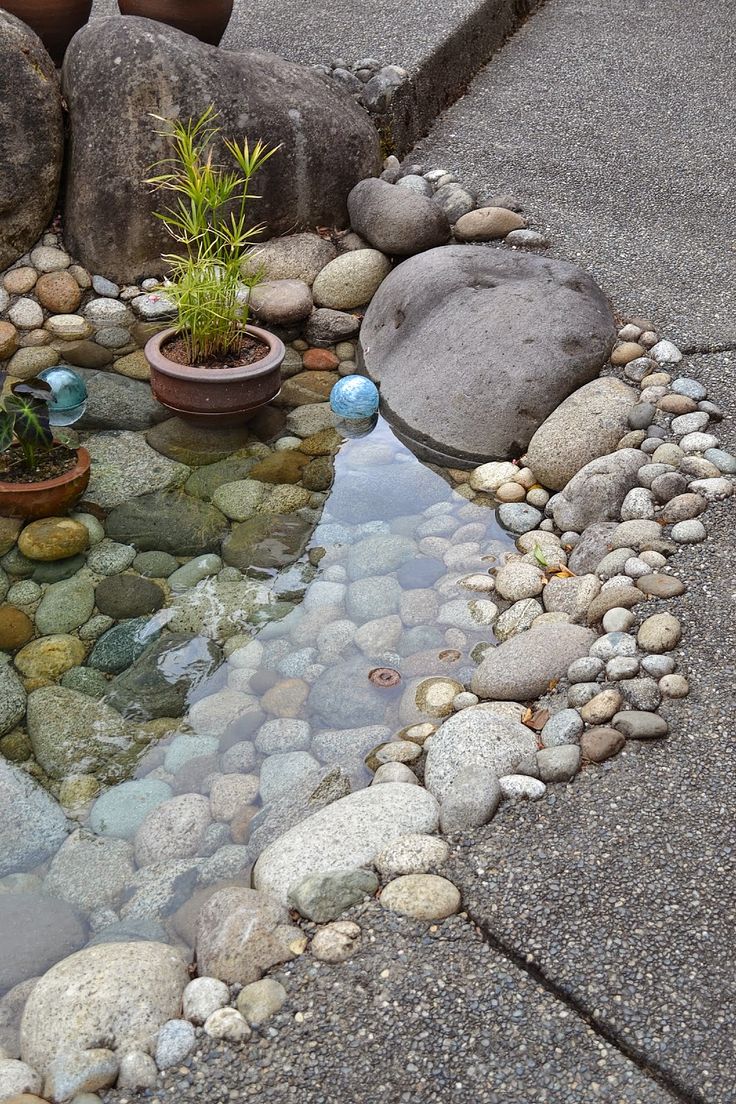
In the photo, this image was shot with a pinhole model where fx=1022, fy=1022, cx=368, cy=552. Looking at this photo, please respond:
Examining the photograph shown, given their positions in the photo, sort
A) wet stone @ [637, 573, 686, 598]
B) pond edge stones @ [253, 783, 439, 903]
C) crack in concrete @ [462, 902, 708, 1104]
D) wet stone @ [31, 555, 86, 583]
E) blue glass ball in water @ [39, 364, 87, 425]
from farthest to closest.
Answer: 1. blue glass ball in water @ [39, 364, 87, 425]
2. wet stone @ [31, 555, 86, 583]
3. wet stone @ [637, 573, 686, 598]
4. pond edge stones @ [253, 783, 439, 903]
5. crack in concrete @ [462, 902, 708, 1104]

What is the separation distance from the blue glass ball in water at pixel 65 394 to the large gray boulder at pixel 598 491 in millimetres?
2010

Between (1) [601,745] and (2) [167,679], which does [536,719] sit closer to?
(1) [601,745]

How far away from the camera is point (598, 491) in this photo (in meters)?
3.77

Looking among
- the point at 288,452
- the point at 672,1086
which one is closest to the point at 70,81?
the point at 288,452

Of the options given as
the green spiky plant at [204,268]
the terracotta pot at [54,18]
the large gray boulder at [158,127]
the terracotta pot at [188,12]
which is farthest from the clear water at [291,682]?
the terracotta pot at [54,18]

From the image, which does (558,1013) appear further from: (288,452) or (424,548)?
(288,452)

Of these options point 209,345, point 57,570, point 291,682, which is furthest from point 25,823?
point 209,345

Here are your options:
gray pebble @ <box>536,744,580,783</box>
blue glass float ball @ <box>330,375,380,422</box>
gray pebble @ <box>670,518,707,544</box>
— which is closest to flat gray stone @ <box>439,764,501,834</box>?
gray pebble @ <box>536,744,580,783</box>

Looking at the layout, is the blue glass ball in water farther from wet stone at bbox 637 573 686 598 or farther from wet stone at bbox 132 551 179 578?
wet stone at bbox 637 573 686 598

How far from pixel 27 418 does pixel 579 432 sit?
2119 mm

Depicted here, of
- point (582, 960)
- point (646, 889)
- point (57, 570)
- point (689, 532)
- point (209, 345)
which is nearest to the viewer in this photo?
point (582, 960)

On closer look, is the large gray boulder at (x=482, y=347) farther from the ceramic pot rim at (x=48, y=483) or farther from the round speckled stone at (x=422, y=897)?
the round speckled stone at (x=422, y=897)

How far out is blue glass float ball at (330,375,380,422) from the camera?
452cm

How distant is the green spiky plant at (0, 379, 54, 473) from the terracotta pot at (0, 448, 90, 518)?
0.14 m
